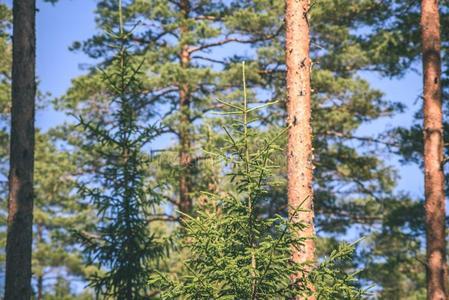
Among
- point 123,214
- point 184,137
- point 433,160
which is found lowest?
point 123,214

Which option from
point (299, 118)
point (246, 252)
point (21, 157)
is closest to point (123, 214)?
point (21, 157)

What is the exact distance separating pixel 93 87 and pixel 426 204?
11.2 metres

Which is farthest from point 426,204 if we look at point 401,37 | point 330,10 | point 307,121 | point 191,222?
point 330,10

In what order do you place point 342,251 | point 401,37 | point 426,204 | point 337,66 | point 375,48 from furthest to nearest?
1. point 337,66
2. point 375,48
3. point 401,37
4. point 426,204
5. point 342,251

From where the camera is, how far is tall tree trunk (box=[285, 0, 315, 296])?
6418mm

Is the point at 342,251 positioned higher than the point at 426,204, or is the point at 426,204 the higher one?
the point at 426,204

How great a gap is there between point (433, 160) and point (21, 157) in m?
6.32

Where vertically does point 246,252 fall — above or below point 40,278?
above

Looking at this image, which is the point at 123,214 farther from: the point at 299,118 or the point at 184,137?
the point at 184,137

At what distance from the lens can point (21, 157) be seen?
858 centimetres

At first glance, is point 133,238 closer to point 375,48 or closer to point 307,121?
point 307,121

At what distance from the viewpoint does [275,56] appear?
18.7 metres

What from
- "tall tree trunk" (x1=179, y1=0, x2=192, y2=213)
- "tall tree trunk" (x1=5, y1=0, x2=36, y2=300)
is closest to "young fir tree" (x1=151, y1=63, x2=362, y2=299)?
"tall tree trunk" (x1=5, y1=0, x2=36, y2=300)

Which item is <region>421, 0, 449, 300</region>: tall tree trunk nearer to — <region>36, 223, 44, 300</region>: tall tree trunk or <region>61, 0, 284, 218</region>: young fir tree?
<region>61, 0, 284, 218</region>: young fir tree
